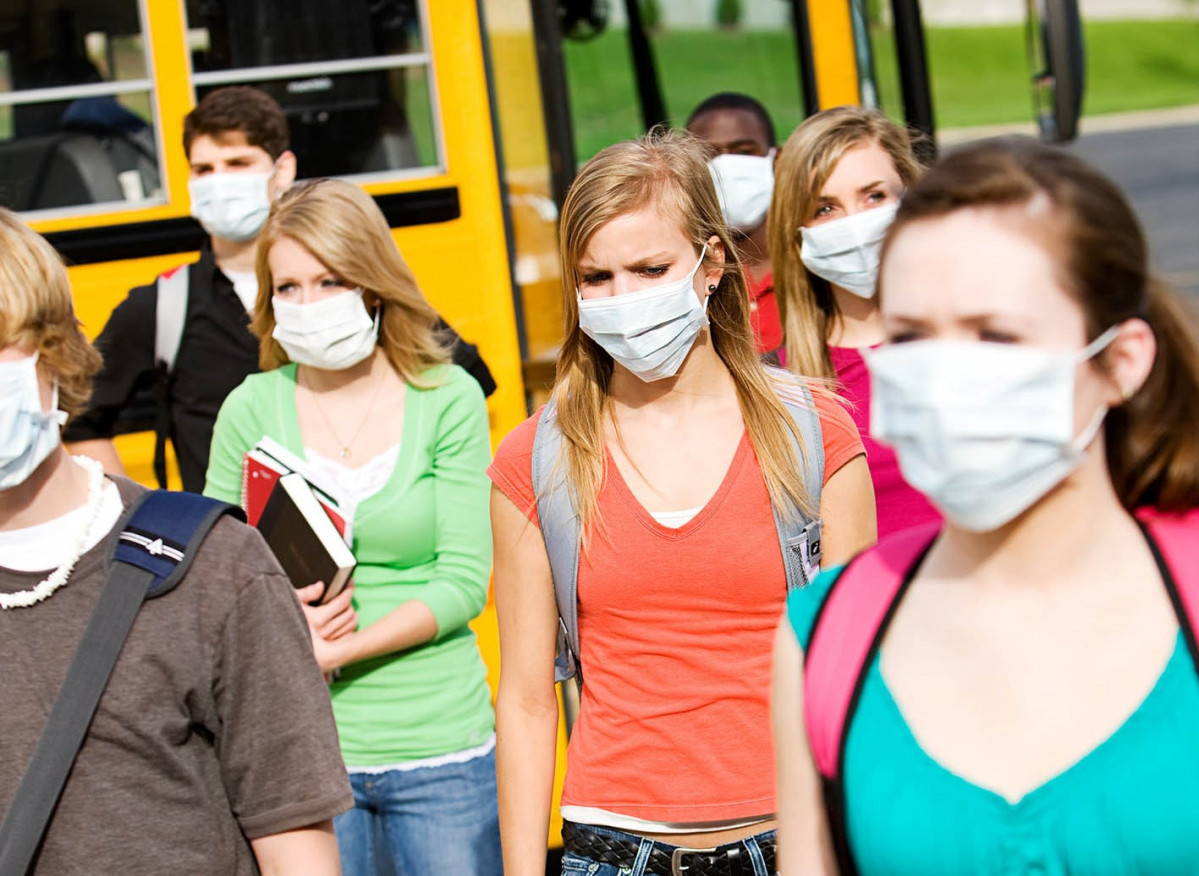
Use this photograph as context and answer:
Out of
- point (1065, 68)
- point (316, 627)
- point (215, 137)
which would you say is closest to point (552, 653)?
point (316, 627)

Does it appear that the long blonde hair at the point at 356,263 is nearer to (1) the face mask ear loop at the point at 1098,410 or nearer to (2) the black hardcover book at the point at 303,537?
(2) the black hardcover book at the point at 303,537

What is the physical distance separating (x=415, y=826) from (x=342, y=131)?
174 cm

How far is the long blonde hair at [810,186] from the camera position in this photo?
318 cm

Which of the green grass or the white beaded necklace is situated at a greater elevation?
the green grass

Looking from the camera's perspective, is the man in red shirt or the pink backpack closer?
the pink backpack

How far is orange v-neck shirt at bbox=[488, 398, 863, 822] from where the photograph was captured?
2273 mm

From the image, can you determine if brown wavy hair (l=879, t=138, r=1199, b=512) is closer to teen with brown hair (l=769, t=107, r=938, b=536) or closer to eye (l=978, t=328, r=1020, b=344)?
eye (l=978, t=328, r=1020, b=344)

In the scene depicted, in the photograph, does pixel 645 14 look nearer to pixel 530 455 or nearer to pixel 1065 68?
pixel 1065 68

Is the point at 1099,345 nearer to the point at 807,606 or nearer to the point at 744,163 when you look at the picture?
the point at 807,606

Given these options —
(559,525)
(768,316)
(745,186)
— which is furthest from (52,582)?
(745,186)

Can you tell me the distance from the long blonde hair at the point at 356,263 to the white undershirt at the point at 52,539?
4.22 feet

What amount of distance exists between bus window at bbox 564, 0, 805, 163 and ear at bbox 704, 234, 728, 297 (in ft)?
7.24

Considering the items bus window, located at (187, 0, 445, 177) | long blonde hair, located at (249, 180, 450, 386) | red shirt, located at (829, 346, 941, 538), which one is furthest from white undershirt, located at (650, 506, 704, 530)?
bus window, located at (187, 0, 445, 177)

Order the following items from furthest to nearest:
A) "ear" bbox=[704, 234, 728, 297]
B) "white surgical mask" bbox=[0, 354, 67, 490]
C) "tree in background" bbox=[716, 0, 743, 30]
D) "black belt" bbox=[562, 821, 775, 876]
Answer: "tree in background" bbox=[716, 0, 743, 30] → "ear" bbox=[704, 234, 728, 297] → "black belt" bbox=[562, 821, 775, 876] → "white surgical mask" bbox=[0, 354, 67, 490]
